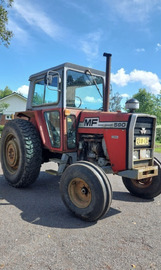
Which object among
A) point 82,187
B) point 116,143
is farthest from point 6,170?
point 116,143

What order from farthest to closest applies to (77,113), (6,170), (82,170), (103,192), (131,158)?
(6,170) < (77,113) < (131,158) < (82,170) < (103,192)

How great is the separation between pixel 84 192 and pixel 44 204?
0.93 m

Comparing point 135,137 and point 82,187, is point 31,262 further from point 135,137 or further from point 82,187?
point 135,137

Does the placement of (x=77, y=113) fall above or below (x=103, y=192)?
above

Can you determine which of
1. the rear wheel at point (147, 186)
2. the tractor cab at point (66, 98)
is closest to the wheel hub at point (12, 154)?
the tractor cab at point (66, 98)

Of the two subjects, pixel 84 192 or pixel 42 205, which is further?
pixel 42 205

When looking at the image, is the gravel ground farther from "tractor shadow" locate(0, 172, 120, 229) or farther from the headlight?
the headlight

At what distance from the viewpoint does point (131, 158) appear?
3652 mm

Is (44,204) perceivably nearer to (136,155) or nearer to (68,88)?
(136,155)

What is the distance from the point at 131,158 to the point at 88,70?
2.24 m

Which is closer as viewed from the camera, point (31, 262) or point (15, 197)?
point (31, 262)

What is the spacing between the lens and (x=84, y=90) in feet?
15.9

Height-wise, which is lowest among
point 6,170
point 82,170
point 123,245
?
point 123,245

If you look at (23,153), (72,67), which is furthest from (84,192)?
(72,67)
